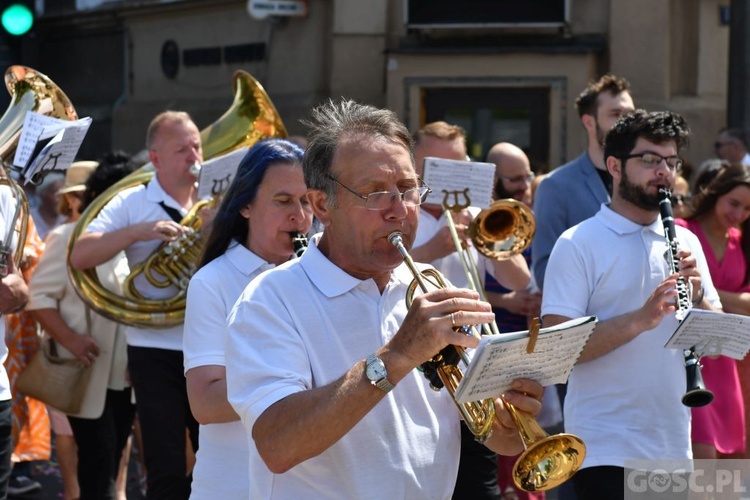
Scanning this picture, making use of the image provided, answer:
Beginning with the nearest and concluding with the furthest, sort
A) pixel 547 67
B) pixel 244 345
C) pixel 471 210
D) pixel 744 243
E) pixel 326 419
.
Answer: pixel 326 419, pixel 244 345, pixel 471 210, pixel 744 243, pixel 547 67

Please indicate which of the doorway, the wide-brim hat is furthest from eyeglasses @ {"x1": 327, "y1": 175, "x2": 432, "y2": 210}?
the doorway

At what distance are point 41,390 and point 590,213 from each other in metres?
2.92

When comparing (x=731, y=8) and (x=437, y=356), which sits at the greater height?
(x=731, y=8)

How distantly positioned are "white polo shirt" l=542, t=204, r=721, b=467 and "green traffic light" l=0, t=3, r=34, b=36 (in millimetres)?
5491

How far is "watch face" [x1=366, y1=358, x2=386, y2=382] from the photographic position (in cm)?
264

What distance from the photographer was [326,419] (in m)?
2.66

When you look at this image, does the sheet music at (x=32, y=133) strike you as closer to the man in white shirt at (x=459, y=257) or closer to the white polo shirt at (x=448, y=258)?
the man in white shirt at (x=459, y=257)

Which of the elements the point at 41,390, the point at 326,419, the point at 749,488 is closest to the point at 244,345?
the point at 326,419

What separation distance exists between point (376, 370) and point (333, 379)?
0.21 meters

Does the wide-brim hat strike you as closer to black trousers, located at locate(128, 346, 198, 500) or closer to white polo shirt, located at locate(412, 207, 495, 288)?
black trousers, located at locate(128, 346, 198, 500)

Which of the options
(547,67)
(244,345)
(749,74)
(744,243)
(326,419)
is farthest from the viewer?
(547,67)

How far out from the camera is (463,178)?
553cm

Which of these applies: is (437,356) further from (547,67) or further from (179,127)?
(547,67)

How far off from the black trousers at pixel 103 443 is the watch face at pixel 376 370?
393 cm
